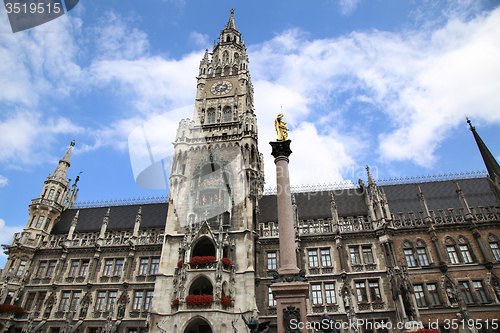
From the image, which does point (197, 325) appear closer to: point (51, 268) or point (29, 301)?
point (51, 268)

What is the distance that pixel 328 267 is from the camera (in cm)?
2830

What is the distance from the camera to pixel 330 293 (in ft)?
89.1

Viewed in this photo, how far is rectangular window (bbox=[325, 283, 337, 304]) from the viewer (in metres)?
26.8

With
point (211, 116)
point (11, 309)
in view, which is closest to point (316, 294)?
point (211, 116)

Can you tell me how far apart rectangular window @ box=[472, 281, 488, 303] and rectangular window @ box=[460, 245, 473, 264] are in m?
1.72

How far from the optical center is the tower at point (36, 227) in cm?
3198

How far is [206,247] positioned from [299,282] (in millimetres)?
17370

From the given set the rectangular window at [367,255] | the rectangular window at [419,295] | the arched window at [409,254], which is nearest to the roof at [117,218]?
the rectangular window at [367,255]

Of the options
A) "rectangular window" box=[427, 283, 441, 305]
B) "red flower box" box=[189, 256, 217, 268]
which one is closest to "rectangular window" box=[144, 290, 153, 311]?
"red flower box" box=[189, 256, 217, 268]

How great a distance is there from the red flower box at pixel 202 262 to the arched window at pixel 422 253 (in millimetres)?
17612

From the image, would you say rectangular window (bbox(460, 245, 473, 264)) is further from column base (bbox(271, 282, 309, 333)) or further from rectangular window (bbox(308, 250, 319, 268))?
column base (bbox(271, 282, 309, 333))

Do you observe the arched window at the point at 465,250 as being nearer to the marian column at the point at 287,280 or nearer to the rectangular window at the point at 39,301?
the marian column at the point at 287,280

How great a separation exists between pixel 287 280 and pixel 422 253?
18917 mm

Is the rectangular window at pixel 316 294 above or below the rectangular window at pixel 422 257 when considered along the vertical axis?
below
